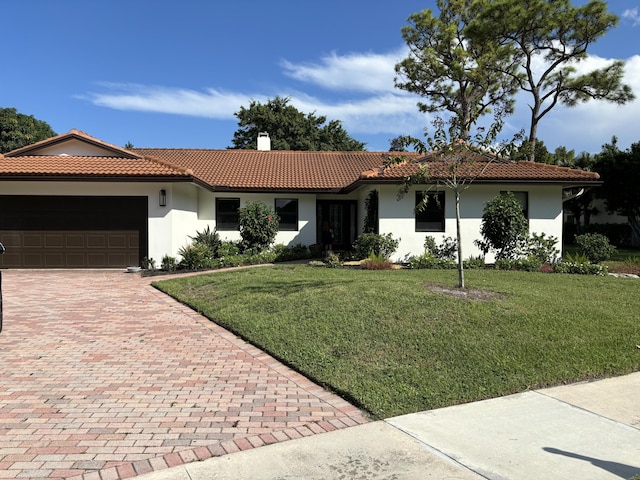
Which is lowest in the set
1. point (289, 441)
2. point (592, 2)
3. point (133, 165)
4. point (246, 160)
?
point (289, 441)

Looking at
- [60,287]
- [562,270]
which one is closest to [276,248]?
[60,287]

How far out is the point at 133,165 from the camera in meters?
15.3

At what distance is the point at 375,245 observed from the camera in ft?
50.1

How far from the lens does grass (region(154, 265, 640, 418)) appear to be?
15.8 ft

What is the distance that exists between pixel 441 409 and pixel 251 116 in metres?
40.6

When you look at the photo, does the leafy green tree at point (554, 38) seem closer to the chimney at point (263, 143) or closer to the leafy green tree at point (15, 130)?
the chimney at point (263, 143)

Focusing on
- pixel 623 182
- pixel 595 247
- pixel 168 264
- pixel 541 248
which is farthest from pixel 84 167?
pixel 623 182

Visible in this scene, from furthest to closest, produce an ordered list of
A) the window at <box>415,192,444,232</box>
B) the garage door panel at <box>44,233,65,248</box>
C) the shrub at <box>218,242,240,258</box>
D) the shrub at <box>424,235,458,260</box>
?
1. the shrub at <box>218,242,240,258</box>
2. the window at <box>415,192,444,232</box>
3. the shrub at <box>424,235,458,260</box>
4. the garage door panel at <box>44,233,65,248</box>

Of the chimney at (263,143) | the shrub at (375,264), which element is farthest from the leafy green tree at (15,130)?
the shrub at (375,264)

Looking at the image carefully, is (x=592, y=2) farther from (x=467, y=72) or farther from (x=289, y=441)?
(x=289, y=441)

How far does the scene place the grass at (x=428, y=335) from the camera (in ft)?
15.8

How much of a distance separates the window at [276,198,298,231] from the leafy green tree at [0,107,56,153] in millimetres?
24508

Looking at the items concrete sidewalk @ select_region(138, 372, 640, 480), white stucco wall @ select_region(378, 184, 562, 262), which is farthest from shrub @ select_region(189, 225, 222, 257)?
concrete sidewalk @ select_region(138, 372, 640, 480)

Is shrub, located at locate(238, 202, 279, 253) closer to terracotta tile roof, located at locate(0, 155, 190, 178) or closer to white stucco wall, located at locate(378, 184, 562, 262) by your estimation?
terracotta tile roof, located at locate(0, 155, 190, 178)
